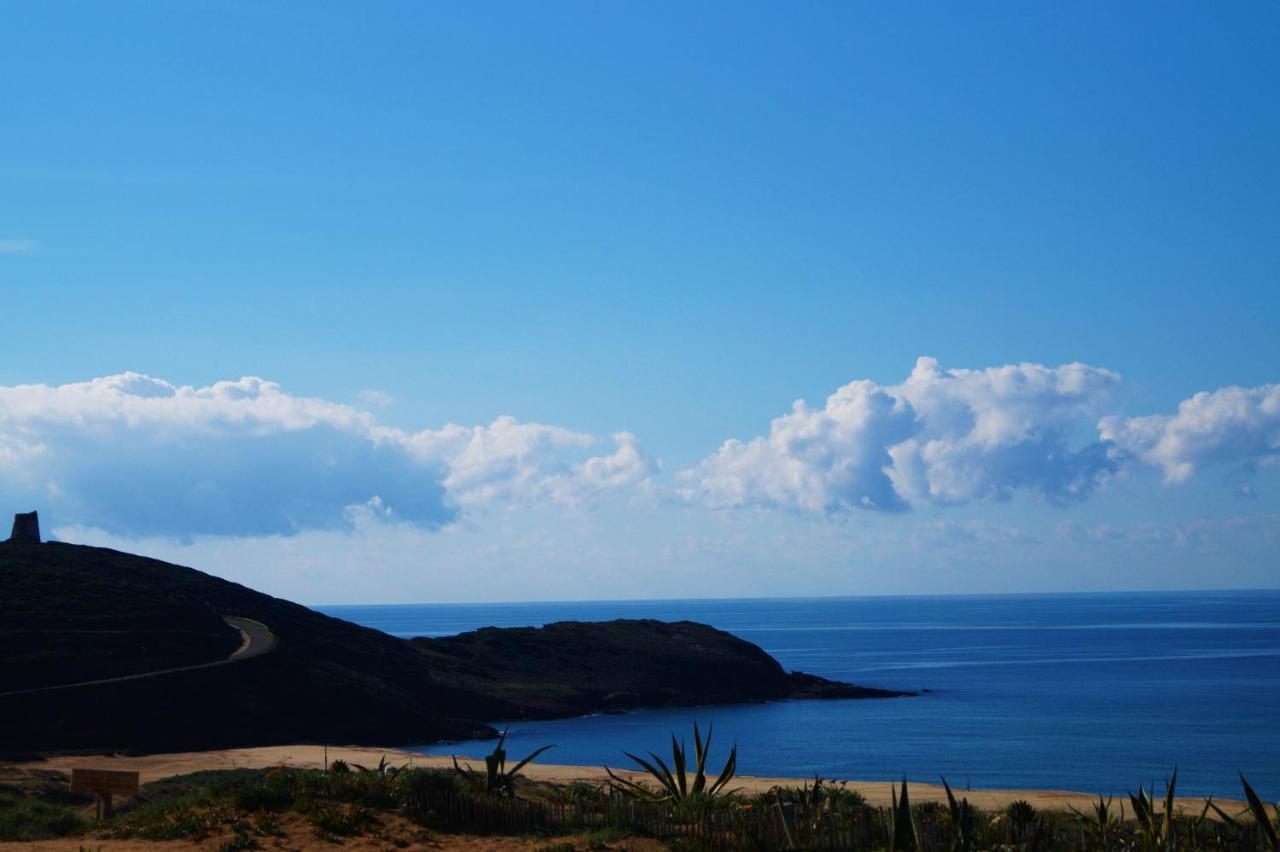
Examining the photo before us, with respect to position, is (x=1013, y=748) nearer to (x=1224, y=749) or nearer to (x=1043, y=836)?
(x=1224, y=749)

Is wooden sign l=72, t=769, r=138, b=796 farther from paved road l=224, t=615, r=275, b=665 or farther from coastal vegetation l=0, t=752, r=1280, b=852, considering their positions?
paved road l=224, t=615, r=275, b=665

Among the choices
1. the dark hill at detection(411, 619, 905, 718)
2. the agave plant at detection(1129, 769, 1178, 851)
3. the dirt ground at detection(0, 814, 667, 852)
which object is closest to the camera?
the agave plant at detection(1129, 769, 1178, 851)

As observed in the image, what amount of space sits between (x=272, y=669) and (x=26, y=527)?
34.3 m

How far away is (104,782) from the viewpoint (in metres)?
23.7

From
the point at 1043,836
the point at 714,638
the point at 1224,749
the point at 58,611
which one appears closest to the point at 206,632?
the point at 58,611

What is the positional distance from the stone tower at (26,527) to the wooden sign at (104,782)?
277ft

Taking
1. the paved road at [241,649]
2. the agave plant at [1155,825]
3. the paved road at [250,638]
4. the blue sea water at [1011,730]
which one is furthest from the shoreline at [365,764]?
the agave plant at [1155,825]

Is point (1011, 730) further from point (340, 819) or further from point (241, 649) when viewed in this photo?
point (340, 819)

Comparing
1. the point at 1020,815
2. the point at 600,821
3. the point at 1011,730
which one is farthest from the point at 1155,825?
the point at 1011,730

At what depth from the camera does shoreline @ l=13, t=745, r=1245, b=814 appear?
4344 cm

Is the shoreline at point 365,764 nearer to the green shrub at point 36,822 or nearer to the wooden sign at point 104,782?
the green shrub at point 36,822

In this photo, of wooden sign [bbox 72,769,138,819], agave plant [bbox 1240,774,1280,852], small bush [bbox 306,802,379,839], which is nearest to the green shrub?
wooden sign [bbox 72,769,138,819]

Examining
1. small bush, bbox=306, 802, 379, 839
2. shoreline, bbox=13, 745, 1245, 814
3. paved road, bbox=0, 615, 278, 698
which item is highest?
small bush, bbox=306, 802, 379, 839

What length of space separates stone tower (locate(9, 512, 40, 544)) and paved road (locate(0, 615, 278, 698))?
18.5 metres
